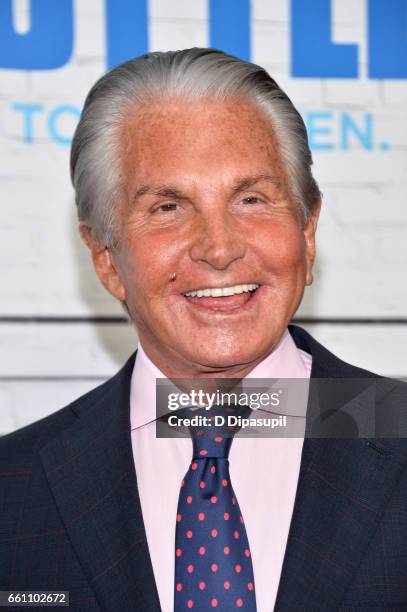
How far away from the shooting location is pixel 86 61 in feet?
9.05

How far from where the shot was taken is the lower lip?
1866 millimetres

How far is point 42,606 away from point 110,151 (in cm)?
93

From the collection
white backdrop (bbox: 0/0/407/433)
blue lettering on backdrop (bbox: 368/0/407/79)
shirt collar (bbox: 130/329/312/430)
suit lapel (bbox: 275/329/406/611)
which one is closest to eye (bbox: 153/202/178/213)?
shirt collar (bbox: 130/329/312/430)

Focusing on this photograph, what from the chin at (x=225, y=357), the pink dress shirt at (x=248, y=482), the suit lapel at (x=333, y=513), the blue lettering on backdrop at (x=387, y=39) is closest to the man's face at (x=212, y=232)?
the chin at (x=225, y=357)

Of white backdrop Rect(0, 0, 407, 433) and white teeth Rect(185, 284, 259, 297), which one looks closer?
white teeth Rect(185, 284, 259, 297)

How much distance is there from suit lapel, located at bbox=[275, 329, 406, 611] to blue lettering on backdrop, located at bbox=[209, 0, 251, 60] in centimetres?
134

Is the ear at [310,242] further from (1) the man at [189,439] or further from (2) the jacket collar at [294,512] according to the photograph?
(2) the jacket collar at [294,512]

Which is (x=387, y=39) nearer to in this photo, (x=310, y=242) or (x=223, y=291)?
(x=310, y=242)

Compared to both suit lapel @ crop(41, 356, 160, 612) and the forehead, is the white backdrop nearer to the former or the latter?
suit lapel @ crop(41, 356, 160, 612)

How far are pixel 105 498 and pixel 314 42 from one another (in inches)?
60.0

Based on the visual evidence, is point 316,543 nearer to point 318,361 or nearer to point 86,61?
point 318,361

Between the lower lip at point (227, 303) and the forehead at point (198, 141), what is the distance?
232mm

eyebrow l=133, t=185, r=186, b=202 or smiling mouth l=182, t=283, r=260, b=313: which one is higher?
eyebrow l=133, t=185, r=186, b=202

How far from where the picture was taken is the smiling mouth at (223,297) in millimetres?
1857
